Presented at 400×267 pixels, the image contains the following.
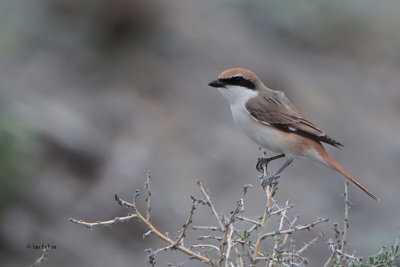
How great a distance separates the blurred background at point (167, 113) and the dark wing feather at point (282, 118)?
1.82 m

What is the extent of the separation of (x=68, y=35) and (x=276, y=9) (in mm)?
4547

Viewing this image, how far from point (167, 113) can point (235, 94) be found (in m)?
5.65

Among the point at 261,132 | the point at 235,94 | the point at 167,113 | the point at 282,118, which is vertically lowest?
the point at 261,132

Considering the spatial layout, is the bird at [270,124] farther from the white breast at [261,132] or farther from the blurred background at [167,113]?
the blurred background at [167,113]

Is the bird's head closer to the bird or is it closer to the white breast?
the bird

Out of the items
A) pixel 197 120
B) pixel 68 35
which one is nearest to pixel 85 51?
pixel 68 35

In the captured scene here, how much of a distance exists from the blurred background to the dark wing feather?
182 centimetres

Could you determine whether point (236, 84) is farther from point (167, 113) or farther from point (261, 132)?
point (167, 113)

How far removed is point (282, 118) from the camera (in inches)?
212

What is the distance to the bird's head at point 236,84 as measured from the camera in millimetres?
5285

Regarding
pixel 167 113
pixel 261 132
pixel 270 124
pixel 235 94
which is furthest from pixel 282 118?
pixel 167 113

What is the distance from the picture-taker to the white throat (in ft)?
17.5

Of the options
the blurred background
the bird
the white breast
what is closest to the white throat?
the bird


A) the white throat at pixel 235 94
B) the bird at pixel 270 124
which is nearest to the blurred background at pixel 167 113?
the bird at pixel 270 124
